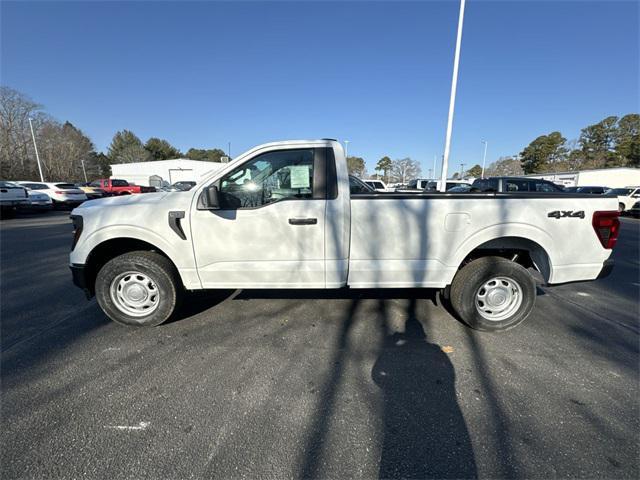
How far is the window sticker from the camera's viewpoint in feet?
10.2

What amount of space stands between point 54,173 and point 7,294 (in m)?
57.5

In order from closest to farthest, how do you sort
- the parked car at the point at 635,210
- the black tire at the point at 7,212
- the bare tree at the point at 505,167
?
1. the black tire at the point at 7,212
2. the parked car at the point at 635,210
3. the bare tree at the point at 505,167

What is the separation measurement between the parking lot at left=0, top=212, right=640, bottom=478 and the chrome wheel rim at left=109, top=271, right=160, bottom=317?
0.26 m

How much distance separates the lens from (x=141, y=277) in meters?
3.26

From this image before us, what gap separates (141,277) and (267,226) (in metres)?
1.64

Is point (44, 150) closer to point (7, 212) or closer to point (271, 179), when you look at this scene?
point (7, 212)

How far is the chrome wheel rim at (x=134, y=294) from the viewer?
323cm

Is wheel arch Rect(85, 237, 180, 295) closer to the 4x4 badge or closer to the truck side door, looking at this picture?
the truck side door

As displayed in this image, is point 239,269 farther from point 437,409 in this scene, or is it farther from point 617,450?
point 617,450

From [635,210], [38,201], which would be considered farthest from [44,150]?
[635,210]

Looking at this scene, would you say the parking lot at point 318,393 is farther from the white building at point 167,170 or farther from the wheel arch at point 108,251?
the white building at point 167,170

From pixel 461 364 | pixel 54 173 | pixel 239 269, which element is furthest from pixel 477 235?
pixel 54 173

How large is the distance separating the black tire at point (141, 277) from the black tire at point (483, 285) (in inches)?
129

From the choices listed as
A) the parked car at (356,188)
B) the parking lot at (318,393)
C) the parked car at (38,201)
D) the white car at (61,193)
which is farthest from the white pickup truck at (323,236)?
the white car at (61,193)
